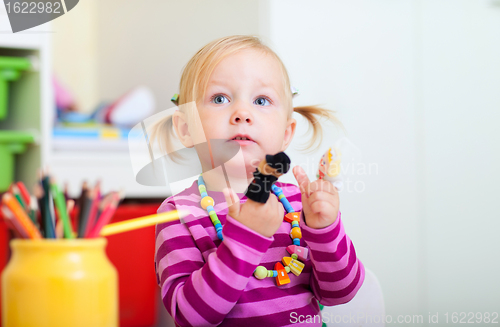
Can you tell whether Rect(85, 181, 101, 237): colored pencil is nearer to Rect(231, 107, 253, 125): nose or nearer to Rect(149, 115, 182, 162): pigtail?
Rect(231, 107, 253, 125): nose

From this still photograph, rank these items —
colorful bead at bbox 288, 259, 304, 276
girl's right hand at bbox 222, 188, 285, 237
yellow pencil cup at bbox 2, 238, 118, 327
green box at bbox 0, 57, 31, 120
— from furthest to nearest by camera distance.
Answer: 1. green box at bbox 0, 57, 31, 120
2. colorful bead at bbox 288, 259, 304, 276
3. girl's right hand at bbox 222, 188, 285, 237
4. yellow pencil cup at bbox 2, 238, 118, 327

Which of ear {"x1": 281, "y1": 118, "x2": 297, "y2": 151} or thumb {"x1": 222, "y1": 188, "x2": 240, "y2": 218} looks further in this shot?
ear {"x1": 281, "y1": 118, "x2": 297, "y2": 151}

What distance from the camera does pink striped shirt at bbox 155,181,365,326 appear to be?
1.37 feet

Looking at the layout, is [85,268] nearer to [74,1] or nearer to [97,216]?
[97,216]

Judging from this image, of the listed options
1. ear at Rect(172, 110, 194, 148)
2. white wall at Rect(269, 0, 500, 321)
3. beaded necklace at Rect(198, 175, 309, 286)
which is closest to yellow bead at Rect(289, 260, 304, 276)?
beaded necklace at Rect(198, 175, 309, 286)

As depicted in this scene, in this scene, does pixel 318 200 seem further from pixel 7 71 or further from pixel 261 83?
pixel 7 71

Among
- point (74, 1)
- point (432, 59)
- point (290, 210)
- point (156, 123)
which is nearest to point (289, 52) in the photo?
point (432, 59)

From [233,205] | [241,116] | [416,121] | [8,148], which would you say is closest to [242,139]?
[241,116]

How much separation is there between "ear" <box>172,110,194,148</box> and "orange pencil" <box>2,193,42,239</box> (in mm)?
327

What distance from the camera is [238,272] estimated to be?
16.4 inches

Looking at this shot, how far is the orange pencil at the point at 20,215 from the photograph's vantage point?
26cm

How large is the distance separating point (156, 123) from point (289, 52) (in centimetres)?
57

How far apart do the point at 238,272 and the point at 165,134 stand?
1.14 feet

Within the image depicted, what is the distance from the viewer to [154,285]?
4.13 ft
